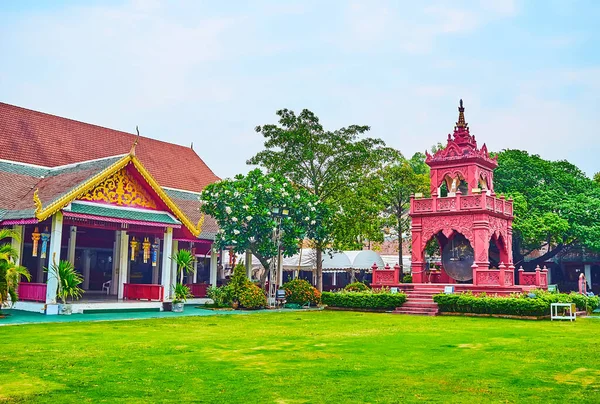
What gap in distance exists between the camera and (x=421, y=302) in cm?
2169

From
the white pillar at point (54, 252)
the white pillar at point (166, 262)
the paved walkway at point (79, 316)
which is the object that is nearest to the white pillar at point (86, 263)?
the white pillar at point (166, 262)

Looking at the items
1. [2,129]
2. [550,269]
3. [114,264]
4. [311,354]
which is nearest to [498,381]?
[311,354]

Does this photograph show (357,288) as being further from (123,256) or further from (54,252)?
(54,252)

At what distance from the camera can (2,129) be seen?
24.4m

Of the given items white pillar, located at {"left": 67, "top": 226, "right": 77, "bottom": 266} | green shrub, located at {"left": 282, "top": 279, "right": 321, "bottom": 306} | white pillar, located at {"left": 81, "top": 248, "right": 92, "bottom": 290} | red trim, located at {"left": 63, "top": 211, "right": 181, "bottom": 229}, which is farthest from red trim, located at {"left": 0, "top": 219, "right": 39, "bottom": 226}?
green shrub, located at {"left": 282, "top": 279, "right": 321, "bottom": 306}

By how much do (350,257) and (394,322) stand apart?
16972 mm

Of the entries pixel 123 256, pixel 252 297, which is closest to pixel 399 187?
pixel 252 297

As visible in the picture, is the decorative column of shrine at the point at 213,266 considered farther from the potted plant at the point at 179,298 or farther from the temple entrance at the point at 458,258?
the temple entrance at the point at 458,258

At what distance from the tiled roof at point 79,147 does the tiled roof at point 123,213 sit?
20.7ft

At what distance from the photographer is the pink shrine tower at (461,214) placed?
22812 mm

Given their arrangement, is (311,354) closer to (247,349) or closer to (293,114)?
(247,349)

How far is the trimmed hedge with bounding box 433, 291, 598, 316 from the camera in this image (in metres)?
18.5

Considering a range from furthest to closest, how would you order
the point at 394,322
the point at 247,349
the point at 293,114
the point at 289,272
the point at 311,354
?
1. the point at 289,272
2. the point at 293,114
3. the point at 394,322
4. the point at 247,349
5. the point at 311,354

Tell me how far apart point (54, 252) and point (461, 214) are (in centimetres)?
1474
